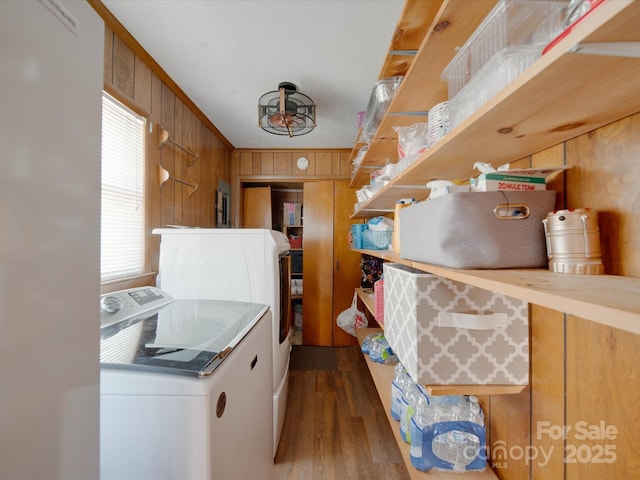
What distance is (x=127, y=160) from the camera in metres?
1.48

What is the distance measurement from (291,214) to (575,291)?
322 centimetres

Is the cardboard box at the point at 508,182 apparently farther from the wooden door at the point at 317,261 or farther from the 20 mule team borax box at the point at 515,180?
the wooden door at the point at 317,261

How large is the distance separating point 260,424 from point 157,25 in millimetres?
1923

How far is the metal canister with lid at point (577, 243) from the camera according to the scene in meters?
0.52

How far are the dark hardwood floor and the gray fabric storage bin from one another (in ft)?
4.87

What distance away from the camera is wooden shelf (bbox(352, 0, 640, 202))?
1.11ft

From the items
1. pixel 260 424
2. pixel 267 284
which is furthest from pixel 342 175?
pixel 260 424

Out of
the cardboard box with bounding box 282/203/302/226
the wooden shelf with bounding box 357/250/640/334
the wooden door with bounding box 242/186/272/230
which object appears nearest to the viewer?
the wooden shelf with bounding box 357/250/640/334

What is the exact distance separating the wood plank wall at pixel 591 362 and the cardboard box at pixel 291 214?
112 inches

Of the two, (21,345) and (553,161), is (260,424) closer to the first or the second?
(21,345)

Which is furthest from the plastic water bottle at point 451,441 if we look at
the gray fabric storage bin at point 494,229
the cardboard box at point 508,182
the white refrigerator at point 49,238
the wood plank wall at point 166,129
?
the wood plank wall at point 166,129

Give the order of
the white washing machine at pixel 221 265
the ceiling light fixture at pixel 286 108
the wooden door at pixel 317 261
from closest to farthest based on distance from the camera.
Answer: the white washing machine at pixel 221 265
the ceiling light fixture at pixel 286 108
the wooden door at pixel 317 261

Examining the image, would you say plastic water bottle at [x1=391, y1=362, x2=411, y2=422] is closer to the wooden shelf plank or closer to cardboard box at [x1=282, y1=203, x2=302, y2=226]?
the wooden shelf plank

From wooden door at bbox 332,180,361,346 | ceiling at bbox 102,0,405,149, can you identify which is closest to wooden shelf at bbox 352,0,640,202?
ceiling at bbox 102,0,405,149
